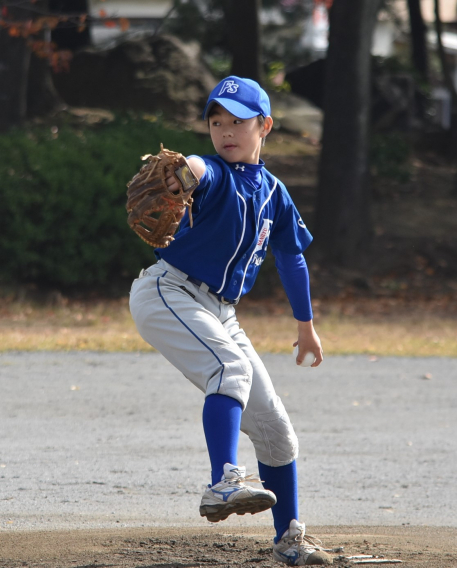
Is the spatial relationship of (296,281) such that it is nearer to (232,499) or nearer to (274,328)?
(232,499)

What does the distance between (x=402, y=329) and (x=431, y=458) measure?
17.3 feet

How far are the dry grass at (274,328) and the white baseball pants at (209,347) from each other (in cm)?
571

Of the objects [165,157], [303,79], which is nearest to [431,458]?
[165,157]

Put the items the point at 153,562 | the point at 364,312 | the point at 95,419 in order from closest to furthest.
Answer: the point at 153,562 < the point at 95,419 < the point at 364,312

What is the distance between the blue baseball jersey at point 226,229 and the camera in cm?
340

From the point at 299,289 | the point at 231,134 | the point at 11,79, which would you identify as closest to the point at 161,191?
the point at 231,134

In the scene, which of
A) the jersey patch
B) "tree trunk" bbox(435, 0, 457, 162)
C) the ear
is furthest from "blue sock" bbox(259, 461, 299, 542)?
"tree trunk" bbox(435, 0, 457, 162)

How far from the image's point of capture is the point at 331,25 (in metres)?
14.0

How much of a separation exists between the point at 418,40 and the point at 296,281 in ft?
70.8

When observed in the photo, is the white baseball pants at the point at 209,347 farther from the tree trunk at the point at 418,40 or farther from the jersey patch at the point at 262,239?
the tree trunk at the point at 418,40

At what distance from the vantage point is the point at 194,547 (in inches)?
153

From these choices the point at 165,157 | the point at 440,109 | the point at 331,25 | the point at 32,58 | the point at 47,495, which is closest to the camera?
the point at 165,157

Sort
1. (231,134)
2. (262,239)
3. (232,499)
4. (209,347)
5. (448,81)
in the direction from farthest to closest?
(448,81), (262,239), (231,134), (209,347), (232,499)

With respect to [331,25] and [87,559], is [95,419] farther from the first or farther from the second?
[331,25]
